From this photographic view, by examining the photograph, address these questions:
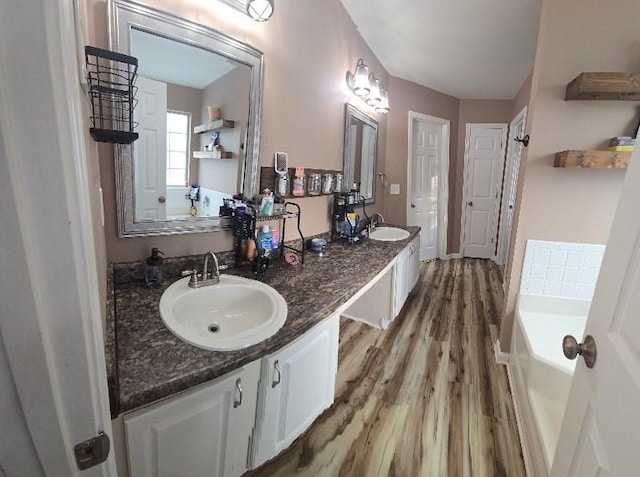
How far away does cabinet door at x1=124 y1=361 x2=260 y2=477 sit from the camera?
33.2 inches

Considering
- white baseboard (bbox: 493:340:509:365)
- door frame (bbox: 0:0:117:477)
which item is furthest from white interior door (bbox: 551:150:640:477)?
white baseboard (bbox: 493:340:509:365)

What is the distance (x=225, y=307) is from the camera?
137 centimetres

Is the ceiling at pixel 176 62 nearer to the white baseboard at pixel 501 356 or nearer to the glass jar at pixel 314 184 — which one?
the glass jar at pixel 314 184

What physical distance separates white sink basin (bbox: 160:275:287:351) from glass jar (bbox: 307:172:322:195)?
3.13 feet

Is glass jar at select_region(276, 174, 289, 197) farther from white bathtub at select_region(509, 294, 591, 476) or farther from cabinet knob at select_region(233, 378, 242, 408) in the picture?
white bathtub at select_region(509, 294, 591, 476)

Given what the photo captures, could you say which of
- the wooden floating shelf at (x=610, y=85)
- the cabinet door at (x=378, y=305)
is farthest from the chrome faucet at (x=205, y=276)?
the wooden floating shelf at (x=610, y=85)

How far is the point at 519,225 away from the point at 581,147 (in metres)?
0.54

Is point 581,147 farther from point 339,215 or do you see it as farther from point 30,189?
point 30,189

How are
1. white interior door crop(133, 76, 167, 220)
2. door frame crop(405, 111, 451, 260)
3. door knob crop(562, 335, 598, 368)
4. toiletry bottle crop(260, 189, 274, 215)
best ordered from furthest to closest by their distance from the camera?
door frame crop(405, 111, 451, 260)
toiletry bottle crop(260, 189, 274, 215)
white interior door crop(133, 76, 167, 220)
door knob crop(562, 335, 598, 368)

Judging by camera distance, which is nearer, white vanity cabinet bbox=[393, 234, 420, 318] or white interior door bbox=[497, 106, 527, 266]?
white vanity cabinet bbox=[393, 234, 420, 318]

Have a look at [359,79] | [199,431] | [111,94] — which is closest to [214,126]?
[111,94]

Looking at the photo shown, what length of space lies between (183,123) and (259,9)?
0.65m

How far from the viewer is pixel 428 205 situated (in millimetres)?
4496

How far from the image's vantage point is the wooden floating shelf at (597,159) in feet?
5.39
